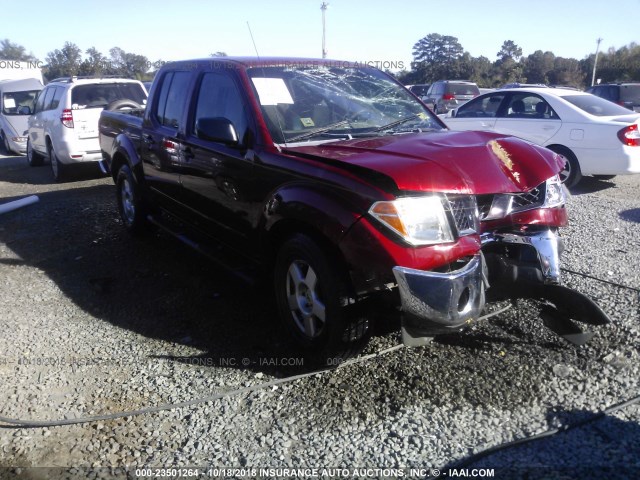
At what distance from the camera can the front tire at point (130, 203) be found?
6172mm

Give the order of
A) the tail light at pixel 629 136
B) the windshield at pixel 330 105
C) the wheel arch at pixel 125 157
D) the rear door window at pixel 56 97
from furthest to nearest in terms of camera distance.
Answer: the rear door window at pixel 56 97 < the tail light at pixel 629 136 < the wheel arch at pixel 125 157 < the windshield at pixel 330 105

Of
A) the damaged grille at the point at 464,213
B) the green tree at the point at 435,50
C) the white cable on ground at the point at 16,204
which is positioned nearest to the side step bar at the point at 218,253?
the damaged grille at the point at 464,213

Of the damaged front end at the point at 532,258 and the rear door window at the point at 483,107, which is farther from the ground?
the rear door window at the point at 483,107

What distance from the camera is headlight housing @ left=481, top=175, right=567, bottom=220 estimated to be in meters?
3.48

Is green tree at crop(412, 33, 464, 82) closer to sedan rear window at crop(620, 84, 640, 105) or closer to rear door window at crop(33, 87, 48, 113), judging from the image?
sedan rear window at crop(620, 84, 640, 105)

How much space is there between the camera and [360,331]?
325cm

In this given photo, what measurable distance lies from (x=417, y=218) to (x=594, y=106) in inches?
293

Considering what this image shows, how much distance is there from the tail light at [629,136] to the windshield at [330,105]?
5.06 m

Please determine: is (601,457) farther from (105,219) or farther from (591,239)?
(105,219)

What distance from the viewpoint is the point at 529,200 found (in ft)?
12.0

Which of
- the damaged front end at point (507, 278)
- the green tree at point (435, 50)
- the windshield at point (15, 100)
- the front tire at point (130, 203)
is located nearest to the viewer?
the damaged front end at point (507, 278)

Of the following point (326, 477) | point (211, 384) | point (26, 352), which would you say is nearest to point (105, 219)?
point (26, 352)

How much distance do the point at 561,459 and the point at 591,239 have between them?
3.90 meters

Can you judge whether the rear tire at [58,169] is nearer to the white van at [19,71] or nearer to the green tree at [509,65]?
the white van at [19,71]
